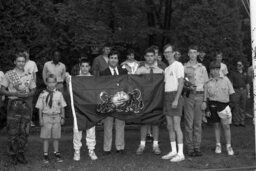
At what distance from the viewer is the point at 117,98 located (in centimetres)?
889

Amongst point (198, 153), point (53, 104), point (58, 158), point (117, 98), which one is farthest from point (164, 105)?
point (58, 158)

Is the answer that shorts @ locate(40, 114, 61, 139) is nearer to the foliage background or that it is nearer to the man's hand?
the man's hand

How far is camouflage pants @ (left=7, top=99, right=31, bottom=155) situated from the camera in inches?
314

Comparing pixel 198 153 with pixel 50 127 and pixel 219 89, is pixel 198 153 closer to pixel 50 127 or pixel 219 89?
pixel 219 89

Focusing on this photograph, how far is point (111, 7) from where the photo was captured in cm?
1998

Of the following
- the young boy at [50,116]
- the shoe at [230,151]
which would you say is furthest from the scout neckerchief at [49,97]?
the shoe at [230,151]

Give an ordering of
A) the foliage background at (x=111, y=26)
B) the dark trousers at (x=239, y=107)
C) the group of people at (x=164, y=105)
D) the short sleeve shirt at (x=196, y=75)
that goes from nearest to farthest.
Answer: the group of people at (x=164, y=105) → the short sleeve shirt at (x=196, y=75) → the foliage background at (x=111, y=26) → the dark trousers at (x=239, y=107)

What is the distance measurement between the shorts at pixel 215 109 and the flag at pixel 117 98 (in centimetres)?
110

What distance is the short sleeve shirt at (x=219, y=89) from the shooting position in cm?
891

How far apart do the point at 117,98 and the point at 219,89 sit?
223 cm

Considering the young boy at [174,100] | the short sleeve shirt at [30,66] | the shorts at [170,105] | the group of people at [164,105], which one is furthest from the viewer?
the short sleeve shirt at [30,66]

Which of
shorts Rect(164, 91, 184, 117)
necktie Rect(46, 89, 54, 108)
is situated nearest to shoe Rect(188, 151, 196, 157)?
shorts Rect(164, 91, 184, 117)

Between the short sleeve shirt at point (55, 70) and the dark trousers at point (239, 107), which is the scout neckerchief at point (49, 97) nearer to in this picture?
the short sleeve shirt at point (55, 70)

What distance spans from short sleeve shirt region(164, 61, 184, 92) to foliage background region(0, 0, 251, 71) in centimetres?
365
